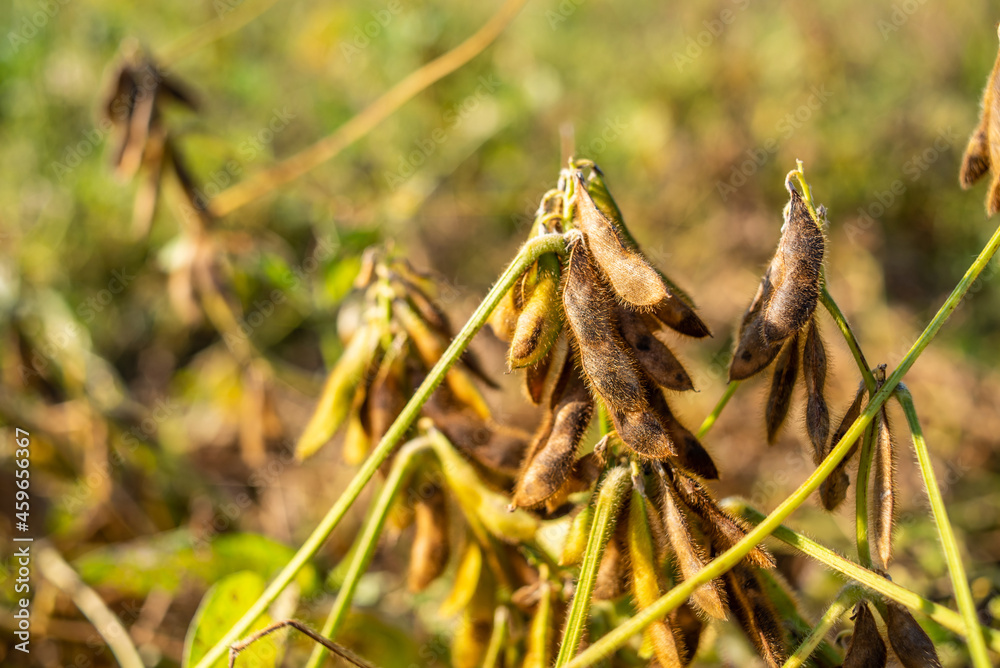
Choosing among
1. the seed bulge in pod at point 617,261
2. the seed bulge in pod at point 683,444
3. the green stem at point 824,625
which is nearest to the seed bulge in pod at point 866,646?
the green stem at point 824,625

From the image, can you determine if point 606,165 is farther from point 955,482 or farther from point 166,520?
point 166,520

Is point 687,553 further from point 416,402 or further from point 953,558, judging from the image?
point 416,402

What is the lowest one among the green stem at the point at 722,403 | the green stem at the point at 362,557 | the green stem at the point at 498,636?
the green stem at the point at 498,636

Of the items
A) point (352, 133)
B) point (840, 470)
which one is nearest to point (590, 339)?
point (840, 470)

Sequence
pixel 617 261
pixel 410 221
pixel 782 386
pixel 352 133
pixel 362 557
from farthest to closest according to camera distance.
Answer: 1. pixel 410 221
2. pixel 352 133
3. pixel 362 557
4. pixel 782 386
5. pixel 617 261

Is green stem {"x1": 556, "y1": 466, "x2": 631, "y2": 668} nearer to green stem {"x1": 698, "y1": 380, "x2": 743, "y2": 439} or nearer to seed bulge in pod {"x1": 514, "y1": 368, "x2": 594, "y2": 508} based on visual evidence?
seed bulge in pod {"x1": 514, "y1": 368, "x2": 594, "y2": 508}

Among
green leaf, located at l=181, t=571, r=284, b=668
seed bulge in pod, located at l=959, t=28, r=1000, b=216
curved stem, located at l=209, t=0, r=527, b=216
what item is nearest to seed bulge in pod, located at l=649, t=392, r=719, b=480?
seed bulge in pod, located at l=959, t=28, r=1000, b=216

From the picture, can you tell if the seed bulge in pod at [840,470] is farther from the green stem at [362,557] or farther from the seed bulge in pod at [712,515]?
the green stem at [362,557]
